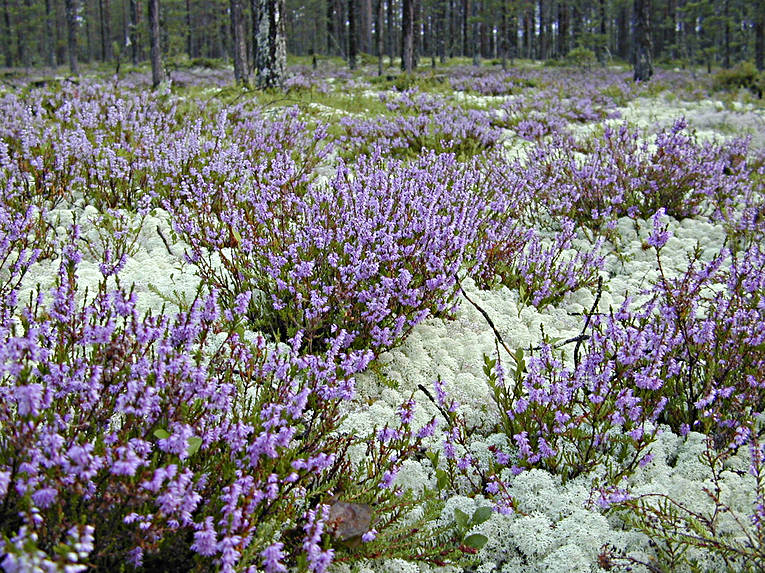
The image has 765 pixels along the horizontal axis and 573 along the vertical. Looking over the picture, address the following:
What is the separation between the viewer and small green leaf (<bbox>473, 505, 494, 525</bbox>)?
2.01m

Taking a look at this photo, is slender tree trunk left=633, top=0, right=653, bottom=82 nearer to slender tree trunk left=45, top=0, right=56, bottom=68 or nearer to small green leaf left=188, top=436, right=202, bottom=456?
small green leaf left=188, top=436, right=202, bottom=456

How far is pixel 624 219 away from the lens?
5375mm

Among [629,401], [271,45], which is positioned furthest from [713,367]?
[271,45]

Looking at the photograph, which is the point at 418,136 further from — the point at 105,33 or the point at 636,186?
the point at 105,33

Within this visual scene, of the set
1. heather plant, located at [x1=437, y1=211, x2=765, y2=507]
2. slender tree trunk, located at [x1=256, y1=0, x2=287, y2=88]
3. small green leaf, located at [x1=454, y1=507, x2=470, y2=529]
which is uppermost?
slender tree trunk, located at [x1=256, y1=0, x2=287, y2=88]

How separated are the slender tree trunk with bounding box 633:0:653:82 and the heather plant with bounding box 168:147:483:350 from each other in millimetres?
14425

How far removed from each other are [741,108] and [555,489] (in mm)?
12688

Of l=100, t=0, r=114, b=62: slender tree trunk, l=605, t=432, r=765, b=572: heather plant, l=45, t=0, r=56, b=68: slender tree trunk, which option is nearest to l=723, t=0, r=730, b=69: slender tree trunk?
l=605, t=432, r=765, b=572: heather plant

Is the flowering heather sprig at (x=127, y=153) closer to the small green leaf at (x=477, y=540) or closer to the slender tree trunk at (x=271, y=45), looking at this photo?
the small green leaf at (x=477, y=540)

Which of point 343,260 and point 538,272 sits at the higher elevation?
point 343,260

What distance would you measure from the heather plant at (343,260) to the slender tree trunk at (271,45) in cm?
834

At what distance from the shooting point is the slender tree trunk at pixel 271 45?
11150mm

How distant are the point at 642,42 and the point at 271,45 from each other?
37.1 feet

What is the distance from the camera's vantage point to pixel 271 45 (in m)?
11.4
